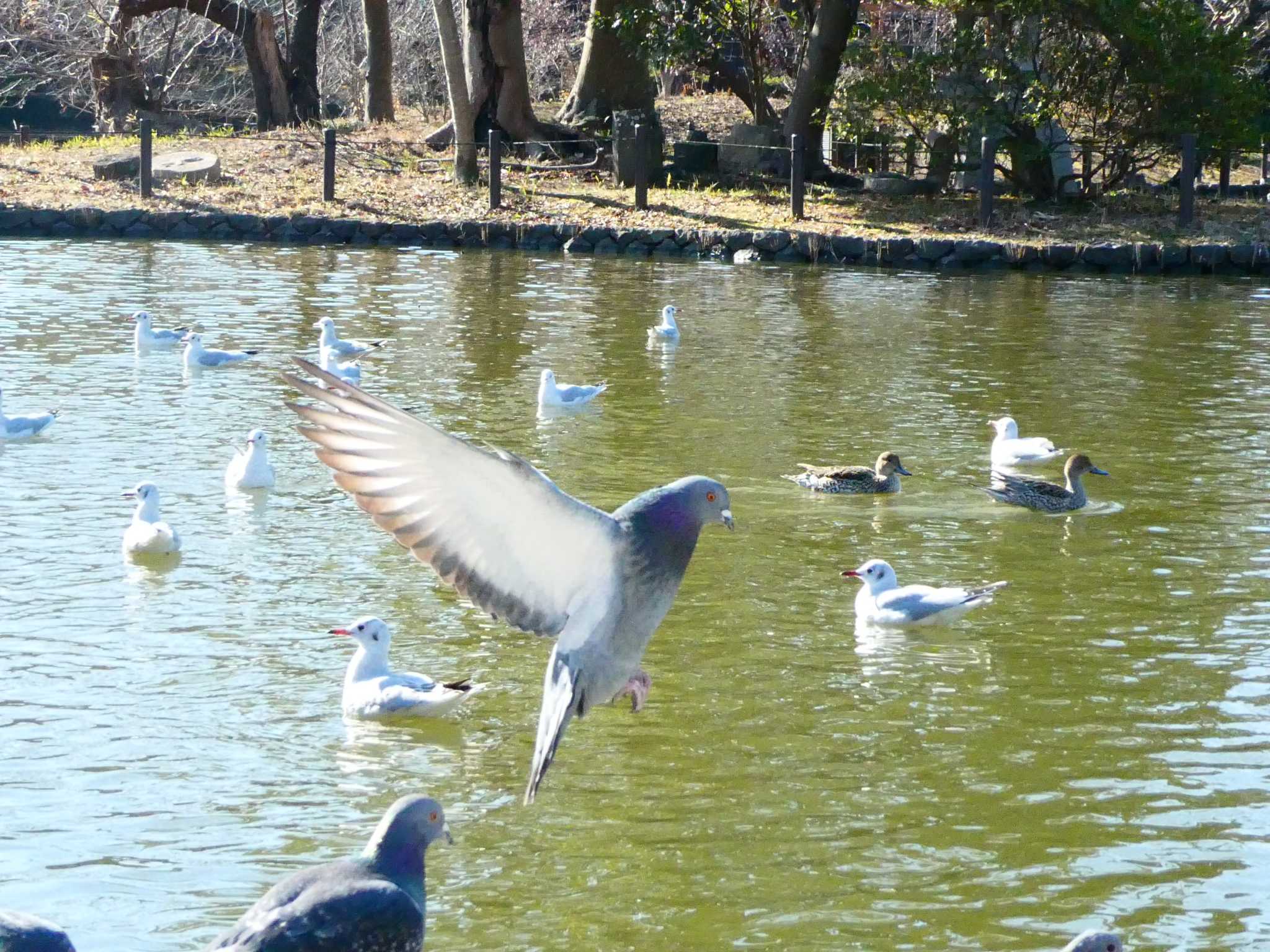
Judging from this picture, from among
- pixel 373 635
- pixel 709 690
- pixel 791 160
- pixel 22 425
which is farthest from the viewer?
pixel 791 160

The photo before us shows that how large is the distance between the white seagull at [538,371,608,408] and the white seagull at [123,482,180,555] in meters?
4.05

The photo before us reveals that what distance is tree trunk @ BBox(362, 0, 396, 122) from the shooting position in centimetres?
3319

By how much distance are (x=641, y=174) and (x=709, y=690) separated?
1942cm

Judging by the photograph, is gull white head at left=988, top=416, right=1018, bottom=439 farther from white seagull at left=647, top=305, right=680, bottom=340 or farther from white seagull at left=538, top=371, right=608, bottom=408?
white seagull at left=647, top=305, right=680, bottom=340

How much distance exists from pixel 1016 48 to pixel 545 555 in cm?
2163

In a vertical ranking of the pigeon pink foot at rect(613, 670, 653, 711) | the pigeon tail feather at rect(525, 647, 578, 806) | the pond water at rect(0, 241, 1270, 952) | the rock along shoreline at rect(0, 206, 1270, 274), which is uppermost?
the rock along shoreline at rect(0, 206, 1270, 274)

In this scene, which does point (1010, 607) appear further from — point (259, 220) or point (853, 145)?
point (853, 145)

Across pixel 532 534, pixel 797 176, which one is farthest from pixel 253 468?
pixel 797 176

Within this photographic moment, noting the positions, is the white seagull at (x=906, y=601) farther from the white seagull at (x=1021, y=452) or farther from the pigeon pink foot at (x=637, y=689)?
the white seagull at (x=1021, y=452)

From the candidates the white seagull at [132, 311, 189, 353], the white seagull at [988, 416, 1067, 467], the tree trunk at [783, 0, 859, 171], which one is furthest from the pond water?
the tree trunk at [783, 0, 859, 171]

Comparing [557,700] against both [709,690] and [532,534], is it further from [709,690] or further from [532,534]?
[709,690]

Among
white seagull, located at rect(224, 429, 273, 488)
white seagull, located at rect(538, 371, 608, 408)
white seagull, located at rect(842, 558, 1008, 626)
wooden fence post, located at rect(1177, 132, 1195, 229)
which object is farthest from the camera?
wooden fence post, located at rect(1177, 132, 1195, 229)

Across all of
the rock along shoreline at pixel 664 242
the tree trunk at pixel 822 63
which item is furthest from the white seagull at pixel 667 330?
the tree trunk at pixel 822 63

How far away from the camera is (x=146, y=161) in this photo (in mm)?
25703
